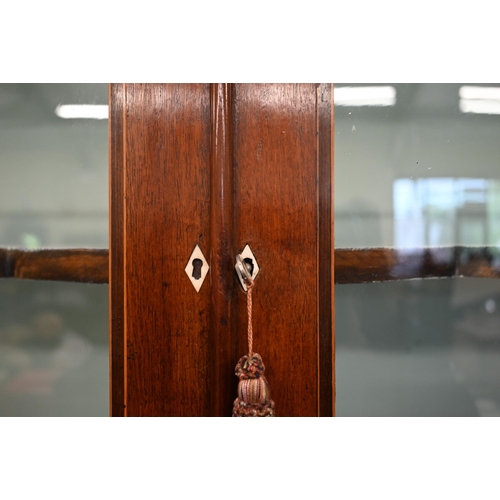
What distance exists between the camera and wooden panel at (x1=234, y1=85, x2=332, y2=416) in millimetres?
732

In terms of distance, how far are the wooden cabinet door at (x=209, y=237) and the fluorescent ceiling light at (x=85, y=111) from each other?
2 centimetres

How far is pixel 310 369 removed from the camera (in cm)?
75

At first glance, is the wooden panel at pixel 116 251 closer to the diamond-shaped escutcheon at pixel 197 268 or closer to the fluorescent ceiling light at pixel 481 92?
the diamond-shaped escutcheon at pixel 197 268

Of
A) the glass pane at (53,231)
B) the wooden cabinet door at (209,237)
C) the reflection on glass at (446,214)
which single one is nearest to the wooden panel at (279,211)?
the wooden cabinet door at (209,237)

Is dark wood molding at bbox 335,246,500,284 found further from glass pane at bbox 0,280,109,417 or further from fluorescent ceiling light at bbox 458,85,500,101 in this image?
glass pane at bbox 0,280,109,417

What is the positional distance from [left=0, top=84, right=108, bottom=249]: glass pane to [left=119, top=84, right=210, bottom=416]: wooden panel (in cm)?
6

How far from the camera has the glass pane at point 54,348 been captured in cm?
74

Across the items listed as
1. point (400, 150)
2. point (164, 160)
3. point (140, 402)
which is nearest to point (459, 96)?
point (400, 150)

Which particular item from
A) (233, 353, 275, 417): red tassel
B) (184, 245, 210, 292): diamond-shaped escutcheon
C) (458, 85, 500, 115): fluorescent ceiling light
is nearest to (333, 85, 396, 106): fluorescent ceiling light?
(458, 85, 500, 115): fluorescent ceiling light

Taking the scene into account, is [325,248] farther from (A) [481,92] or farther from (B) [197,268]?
(A) [481,92]

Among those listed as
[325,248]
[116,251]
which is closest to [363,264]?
[325,248]

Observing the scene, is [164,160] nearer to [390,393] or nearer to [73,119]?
[73,119]

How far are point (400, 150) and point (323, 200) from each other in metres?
0.17

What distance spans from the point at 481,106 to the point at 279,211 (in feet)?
1.39
